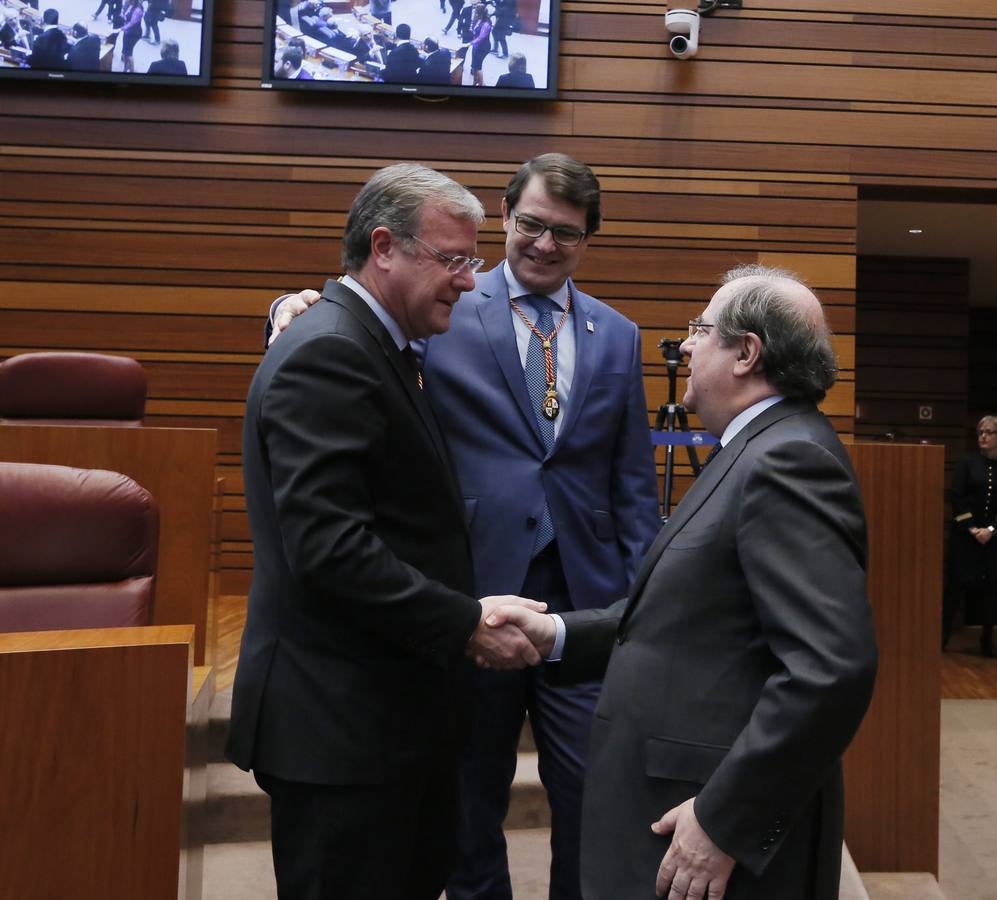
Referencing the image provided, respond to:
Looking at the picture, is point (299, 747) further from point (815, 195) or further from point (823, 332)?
point (815, 195)

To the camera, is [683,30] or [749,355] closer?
[749,355]

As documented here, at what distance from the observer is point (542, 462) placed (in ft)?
5.87

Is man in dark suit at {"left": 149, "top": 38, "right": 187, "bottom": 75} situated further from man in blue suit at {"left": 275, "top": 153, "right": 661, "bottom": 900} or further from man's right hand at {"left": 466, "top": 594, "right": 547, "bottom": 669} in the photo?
man's right hand at {"left": 466, "top": 594, "right": 547, "bottom": 669}

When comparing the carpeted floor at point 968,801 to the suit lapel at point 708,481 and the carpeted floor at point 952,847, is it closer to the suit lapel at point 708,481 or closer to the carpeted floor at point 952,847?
the carpeted floor at point 952,847

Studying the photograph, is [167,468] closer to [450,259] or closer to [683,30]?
[450,259]

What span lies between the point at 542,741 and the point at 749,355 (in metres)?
0.84

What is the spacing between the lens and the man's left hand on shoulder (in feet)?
3.67

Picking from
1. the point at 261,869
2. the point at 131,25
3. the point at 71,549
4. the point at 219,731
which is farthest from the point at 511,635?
the point at 131,25

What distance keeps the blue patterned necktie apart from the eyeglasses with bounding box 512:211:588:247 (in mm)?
116

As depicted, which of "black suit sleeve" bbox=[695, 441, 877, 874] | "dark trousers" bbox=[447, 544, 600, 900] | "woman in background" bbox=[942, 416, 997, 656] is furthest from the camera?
"woman in background" bbox=[942, 416, 997, 656]

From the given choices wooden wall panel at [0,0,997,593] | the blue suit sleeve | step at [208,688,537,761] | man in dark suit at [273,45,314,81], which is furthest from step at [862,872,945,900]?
man in dark suit at [273,45,314,81]

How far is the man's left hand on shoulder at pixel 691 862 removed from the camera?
112 cm

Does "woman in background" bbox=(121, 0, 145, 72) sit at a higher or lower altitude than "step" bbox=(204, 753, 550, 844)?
higher

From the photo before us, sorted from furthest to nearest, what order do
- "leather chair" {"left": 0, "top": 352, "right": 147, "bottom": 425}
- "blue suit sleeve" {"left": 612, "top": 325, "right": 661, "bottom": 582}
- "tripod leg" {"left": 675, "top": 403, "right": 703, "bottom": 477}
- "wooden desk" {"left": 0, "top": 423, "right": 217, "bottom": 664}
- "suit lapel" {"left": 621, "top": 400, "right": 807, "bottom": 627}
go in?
"tripod leg" {"left": 675, "top": 403, "right": 703, "bottom": 477} < "leather chair" {"left": 0, "top": 352, "right": 147, "bottom": 425} < "wooden desk" {"left": 0, "top": 423, "right": 217, "bottom": 664} < "blue suit sleeve" {"left": 612, "top": 325, "right": 661, "bottom": 582} < "suit lapel" {"left": 621, "top": 400, "right": 807, "bottom": 627}
